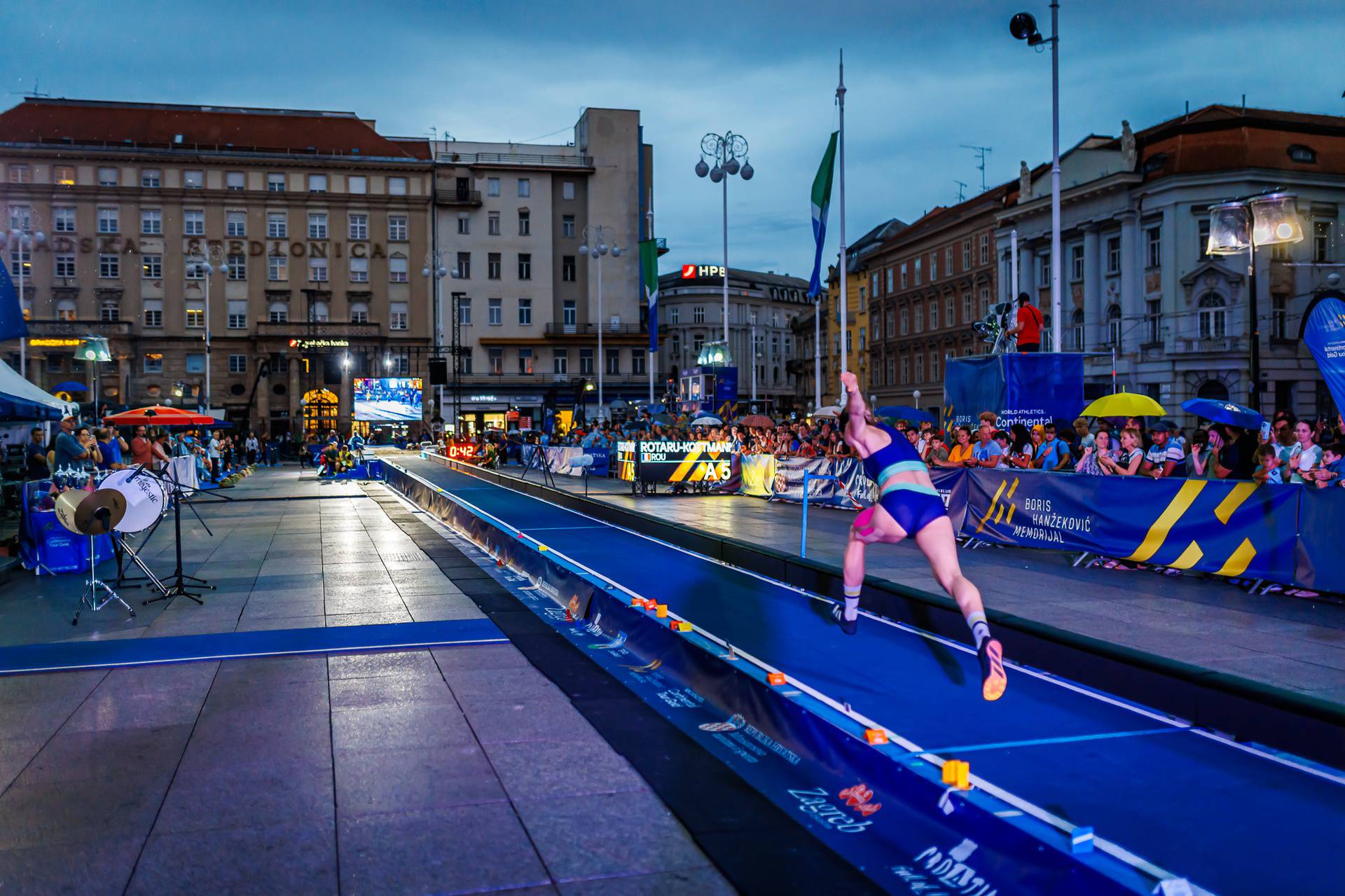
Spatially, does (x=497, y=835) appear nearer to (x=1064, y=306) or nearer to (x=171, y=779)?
(x=171, y=779)

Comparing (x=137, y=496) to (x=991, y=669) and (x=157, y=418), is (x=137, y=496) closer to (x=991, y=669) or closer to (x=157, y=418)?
(x=991, y=669)

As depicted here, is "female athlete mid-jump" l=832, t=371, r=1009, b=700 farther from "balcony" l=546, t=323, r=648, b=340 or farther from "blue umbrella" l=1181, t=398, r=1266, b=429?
"balcony" l=546, t=323, r=648, b=340

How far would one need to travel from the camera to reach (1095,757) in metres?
5.76

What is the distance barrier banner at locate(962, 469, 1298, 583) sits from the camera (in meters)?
11.5

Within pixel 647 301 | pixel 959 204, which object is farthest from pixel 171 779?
pixel 959 204

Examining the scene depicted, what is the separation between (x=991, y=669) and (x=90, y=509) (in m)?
8.87

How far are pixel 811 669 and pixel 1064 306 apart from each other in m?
51.3

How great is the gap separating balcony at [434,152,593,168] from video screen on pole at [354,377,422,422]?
31.9 metres

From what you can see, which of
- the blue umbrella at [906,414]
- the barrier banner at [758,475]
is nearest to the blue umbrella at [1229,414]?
the blue umbrella at [906,414]

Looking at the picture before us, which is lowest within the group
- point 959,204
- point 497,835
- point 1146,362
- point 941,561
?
point 497,835

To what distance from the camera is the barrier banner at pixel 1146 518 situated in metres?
11.5

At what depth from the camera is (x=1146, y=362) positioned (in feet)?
159

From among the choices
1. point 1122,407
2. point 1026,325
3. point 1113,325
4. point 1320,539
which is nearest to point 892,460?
point 1320,539

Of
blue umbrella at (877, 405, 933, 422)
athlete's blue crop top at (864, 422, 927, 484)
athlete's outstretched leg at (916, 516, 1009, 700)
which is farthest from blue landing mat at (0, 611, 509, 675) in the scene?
blue umbrella at (877, 405, 933, 422)
